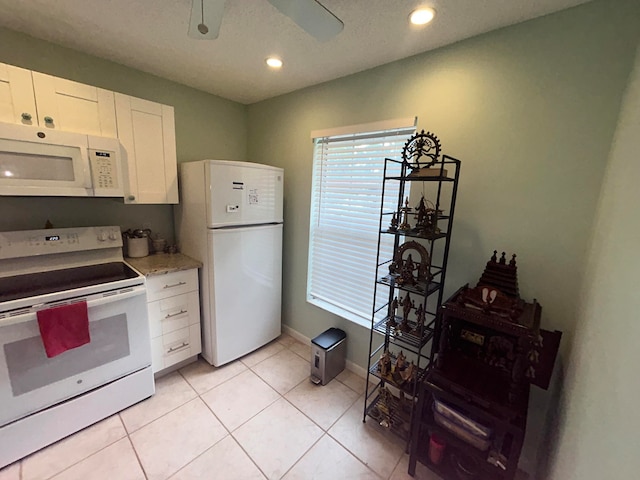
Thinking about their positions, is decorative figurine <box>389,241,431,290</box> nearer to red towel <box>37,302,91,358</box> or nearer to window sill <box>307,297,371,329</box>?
window sill <box>307,297,371,329</box>

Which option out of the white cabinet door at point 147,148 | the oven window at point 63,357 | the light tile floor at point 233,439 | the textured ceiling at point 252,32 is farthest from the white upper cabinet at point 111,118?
the light tile floor at point 233,439

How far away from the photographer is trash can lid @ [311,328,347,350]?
2.10m

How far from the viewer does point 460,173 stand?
62.6 inches

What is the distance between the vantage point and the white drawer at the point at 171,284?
1909mm

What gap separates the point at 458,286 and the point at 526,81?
3.83 feet

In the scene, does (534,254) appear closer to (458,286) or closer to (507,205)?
(507,205)

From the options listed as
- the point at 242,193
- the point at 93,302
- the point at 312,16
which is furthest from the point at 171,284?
the point at 312,16

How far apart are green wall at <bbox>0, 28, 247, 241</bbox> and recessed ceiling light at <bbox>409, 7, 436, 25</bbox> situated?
78.1 inches

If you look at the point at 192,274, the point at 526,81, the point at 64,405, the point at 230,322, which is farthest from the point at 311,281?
the point at 526,81

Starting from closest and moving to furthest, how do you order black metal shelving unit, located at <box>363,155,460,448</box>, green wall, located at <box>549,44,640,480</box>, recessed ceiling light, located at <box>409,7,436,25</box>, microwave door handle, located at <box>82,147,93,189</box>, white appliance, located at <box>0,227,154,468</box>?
green wall, located at <box>549,44,640,480</box> < recessed ceiling light, located at <box>409,7,436,25</box> < white appliance, located at <box>0,227,154,468</box> < black metal shelving unit, located at <box>363,155,460,448</box> < microwave door handle, located at <box>82,147,93,189</box>

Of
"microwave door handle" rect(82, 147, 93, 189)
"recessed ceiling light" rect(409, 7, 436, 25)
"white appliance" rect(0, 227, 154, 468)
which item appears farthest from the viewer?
"microwave door handle" rect(82, 147, 93, 189)

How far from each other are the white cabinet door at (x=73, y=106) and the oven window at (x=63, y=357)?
1246 millimetres

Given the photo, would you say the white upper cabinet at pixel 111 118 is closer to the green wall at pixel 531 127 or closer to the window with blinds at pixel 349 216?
the window with blinds at pixel 349 216

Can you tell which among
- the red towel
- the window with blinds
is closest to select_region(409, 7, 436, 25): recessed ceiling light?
the window with blinds
